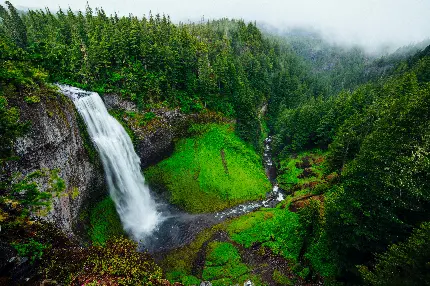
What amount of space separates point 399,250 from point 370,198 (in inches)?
270

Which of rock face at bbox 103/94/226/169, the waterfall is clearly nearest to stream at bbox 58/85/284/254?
the waterfall

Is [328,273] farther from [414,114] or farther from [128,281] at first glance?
[128,281]

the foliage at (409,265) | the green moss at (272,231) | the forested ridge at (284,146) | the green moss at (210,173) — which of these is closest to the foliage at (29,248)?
the forested ridge at (284,146)

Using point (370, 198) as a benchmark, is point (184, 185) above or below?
below

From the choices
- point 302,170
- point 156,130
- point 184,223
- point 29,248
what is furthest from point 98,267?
point 302,170

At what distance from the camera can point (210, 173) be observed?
50250 mm

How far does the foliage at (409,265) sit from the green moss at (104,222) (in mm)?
30534

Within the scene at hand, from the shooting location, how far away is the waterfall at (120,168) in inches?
1473

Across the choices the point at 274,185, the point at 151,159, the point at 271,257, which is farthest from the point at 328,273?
the point at 151,159

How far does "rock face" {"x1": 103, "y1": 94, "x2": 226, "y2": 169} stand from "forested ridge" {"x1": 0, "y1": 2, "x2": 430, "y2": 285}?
1757 mm

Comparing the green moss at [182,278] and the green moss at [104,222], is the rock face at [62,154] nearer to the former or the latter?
the green moss at [104,222]

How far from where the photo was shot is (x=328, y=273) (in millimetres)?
28500

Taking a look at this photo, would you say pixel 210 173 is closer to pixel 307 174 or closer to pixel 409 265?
pixel 307 174

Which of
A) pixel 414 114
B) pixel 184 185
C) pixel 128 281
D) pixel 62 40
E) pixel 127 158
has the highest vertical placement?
pixel 62 40
